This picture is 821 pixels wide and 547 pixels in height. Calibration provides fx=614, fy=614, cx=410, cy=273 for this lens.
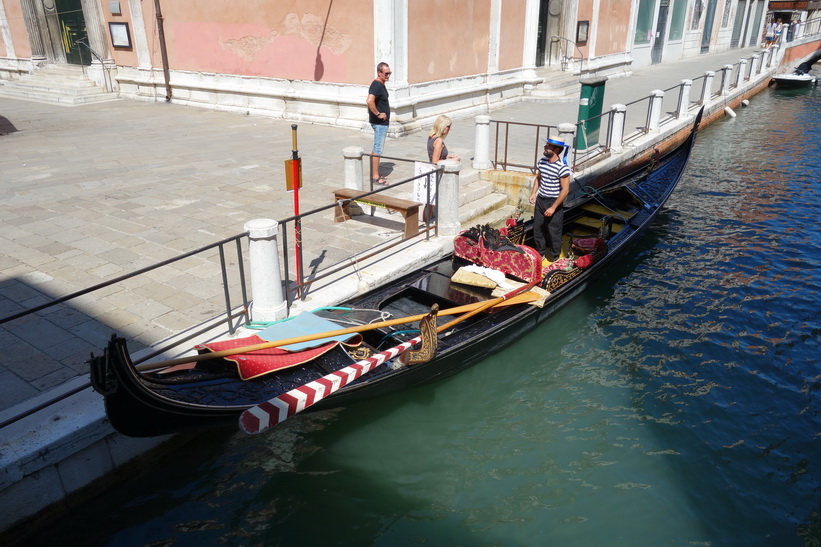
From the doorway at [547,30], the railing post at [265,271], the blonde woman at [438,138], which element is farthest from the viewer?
the doorway at [547,30]

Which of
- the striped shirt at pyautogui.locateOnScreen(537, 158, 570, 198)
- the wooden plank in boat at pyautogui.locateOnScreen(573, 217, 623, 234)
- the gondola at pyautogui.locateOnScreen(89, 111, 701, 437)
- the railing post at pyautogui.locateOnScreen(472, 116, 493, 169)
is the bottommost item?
the wooden plank in boat at pyautogui.locateOnScreen(573, 217, 623, 234)

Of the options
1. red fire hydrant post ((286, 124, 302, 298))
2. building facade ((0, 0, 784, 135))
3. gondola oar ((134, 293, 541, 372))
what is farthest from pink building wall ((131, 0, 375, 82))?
gondola oar ((134, 293, 541, 372))

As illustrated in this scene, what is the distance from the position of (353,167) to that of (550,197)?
299 cm

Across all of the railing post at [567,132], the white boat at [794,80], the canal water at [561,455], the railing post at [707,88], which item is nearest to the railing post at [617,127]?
the railing post at [567,132]

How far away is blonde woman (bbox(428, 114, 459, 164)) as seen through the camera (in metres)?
8.08

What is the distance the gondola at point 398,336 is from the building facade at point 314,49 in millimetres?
6174

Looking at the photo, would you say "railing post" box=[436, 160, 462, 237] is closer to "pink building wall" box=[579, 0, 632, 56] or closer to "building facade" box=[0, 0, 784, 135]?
"building facade" box=[0, 0, 784, 135]

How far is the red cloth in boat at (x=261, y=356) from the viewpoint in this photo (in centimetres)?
444

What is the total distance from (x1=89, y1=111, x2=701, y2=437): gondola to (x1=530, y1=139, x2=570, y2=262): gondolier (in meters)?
0.25

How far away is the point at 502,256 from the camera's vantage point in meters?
6.55

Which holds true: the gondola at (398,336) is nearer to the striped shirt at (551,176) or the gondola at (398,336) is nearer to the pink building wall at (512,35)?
the striped shirt at (551,176)

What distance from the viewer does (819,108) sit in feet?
69.0

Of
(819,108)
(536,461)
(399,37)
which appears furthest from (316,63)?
→ (819,108)

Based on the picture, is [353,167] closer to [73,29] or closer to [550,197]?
[550,197]
